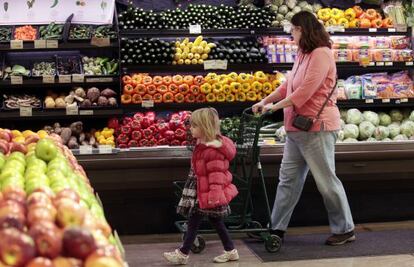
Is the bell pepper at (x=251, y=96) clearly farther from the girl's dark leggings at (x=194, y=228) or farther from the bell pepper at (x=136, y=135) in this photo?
the girl's dark leggings at (x=194, y=228)

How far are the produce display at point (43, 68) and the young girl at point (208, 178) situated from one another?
2397mm

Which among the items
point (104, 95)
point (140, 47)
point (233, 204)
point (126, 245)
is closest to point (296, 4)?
point (140, 47)

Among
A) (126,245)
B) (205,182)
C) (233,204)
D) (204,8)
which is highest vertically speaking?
(204,8)

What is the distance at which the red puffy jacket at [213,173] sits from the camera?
454cm

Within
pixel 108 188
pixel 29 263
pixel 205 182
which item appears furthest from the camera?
pixel 108 188

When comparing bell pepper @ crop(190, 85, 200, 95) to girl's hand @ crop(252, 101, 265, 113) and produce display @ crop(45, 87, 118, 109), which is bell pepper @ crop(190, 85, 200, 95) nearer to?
produce display @ crop(45, 87, 118, 109)

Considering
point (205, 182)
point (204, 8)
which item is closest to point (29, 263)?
point (205, 182)

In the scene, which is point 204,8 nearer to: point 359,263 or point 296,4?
point 296,4

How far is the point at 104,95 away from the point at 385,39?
318 cm

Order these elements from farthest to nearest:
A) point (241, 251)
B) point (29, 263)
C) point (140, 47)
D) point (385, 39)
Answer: point (385, 39) < point (140, 47) < point (241, 251) < point (29, 263)

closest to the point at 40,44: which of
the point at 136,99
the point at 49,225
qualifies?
the point at 136,99

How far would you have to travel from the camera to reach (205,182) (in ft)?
15.1

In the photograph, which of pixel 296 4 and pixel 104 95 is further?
pixel 296 4

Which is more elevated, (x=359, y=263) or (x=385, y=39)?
(x=385, y=39)
